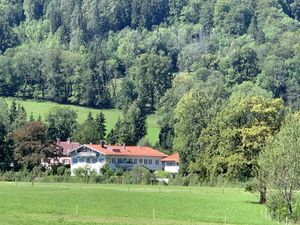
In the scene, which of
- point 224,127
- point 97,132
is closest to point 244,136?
point 224,127

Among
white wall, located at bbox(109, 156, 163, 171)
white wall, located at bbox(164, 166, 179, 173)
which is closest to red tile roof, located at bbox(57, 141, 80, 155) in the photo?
white wall, located at bbox(109, 156, 163, 171)

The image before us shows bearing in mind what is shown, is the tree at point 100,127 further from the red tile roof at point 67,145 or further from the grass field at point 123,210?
Answer: the grass field at point 123,210

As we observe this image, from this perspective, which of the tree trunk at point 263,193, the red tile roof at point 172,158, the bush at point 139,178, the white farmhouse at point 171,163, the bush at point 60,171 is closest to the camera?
the tree trunk at point 263,193

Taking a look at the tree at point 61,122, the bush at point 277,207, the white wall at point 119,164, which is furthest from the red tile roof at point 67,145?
the bush at point 277,207

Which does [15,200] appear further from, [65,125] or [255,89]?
[255,89]

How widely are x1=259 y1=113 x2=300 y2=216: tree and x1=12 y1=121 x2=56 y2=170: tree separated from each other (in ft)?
245

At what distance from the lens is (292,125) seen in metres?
59.2

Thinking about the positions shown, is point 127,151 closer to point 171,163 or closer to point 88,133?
point 171,163

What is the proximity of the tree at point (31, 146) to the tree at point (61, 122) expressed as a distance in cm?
3362

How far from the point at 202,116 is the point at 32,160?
34.5 meters

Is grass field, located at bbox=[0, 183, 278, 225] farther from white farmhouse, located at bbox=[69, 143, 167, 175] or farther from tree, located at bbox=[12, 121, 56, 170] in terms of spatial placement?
white farmhouse, located at bbox=[69, 143, 167, 175]

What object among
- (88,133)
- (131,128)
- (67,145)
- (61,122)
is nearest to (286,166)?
(67,145)

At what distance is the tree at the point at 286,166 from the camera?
55.2 m

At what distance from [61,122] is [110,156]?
111ft
